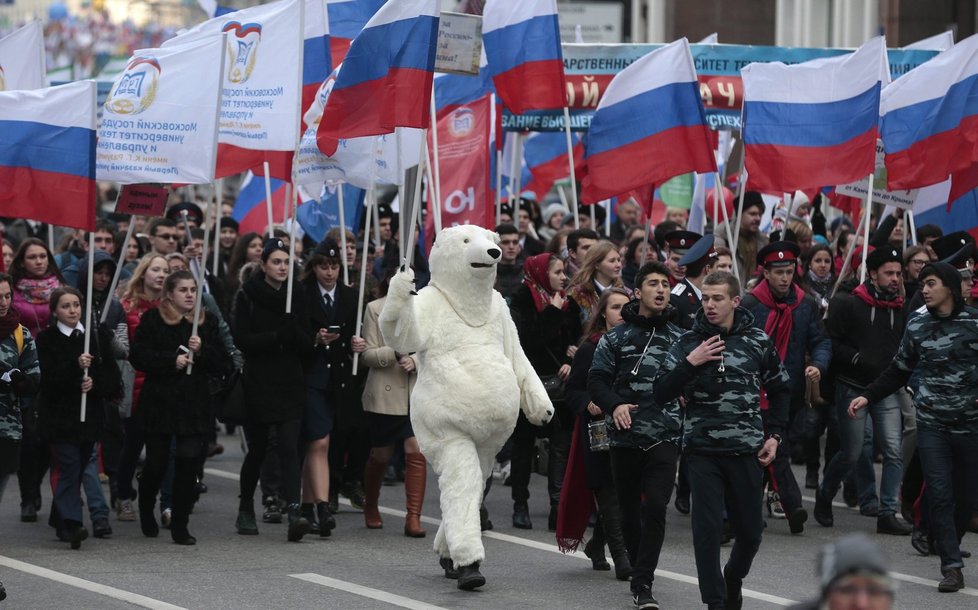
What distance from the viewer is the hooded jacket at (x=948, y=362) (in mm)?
9359

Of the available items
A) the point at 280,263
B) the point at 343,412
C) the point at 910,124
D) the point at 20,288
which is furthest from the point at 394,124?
the point at 910,124

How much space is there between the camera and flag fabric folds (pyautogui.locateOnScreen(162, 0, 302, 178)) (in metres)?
11.6

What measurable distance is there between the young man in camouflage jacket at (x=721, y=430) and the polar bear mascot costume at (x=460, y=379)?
128 cm

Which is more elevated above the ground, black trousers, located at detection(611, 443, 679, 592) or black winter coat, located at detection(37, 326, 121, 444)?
black winter coat, located at detection(37, 326, 121, 444)

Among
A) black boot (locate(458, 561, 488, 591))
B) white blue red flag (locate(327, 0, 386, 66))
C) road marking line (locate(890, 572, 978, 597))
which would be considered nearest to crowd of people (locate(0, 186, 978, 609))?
road marking line (locate(890, 572, 978, 597))

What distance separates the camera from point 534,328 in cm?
1128

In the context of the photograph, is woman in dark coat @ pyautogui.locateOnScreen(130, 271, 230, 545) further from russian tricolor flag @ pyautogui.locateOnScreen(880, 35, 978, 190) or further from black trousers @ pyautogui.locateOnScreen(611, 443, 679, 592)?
russian tricolor flag @ pyautogui.locateOnScreen(880, 35, 978, 190)

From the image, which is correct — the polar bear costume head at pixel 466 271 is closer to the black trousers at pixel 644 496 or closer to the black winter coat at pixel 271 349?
the black trousers at pixel 644 496

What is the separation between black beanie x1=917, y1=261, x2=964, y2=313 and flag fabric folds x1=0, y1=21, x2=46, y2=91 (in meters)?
7.34

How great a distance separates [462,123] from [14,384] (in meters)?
5.32

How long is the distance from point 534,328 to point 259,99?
2.40 meters

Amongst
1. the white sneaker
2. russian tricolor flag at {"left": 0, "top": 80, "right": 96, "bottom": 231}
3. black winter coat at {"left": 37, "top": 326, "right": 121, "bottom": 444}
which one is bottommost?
the white sneaker

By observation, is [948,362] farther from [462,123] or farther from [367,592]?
[462,123]

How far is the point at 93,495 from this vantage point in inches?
421
